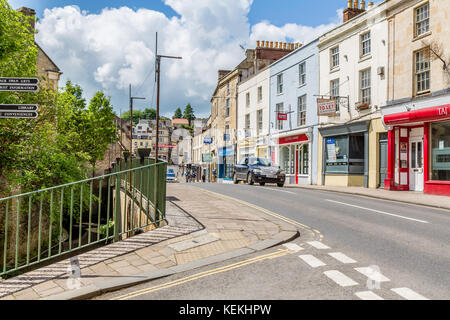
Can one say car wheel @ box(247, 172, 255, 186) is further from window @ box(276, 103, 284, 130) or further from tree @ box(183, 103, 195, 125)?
tree @ box(183, 103, 195, 125)

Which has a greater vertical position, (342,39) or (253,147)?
(342,39)

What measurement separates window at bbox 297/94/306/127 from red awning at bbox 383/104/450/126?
9100 mm

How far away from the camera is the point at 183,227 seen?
25.6 ft

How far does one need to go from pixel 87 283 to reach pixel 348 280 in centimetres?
332

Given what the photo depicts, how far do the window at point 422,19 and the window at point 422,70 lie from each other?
3.28 ft

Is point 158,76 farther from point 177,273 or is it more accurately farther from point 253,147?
point 253,147

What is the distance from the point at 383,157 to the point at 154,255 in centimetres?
1708

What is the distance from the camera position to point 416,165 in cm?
1830

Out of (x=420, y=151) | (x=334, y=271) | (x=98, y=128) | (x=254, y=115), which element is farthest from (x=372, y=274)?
(x=98, y=128)

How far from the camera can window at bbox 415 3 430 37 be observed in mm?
17406

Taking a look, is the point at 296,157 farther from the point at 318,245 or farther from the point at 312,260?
the point at 312,260

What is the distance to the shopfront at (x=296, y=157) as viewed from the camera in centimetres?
2708

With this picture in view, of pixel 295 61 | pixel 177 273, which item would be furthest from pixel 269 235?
pixel 295 61

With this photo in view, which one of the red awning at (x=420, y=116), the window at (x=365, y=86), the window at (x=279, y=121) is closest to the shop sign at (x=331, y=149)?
the window at (x=365, y=86)
